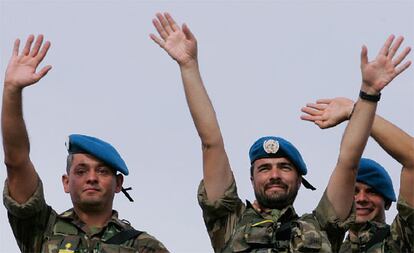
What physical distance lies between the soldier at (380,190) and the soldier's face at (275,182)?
56 cm

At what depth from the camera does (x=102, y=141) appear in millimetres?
16219

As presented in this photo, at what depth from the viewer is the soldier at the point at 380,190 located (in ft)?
52.3

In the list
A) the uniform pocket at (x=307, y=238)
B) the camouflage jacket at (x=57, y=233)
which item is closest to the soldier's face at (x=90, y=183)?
the camouflage jacket at (x=57, y=233)

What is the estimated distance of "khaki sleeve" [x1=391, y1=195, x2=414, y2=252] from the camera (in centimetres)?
1603

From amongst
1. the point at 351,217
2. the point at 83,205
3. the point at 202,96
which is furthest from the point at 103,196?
the point at 351,217

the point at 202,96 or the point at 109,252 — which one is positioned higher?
the point at 202,96

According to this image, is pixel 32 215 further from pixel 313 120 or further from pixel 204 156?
pixel 313 120

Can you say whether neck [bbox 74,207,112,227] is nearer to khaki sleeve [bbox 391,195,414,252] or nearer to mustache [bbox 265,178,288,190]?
Result: mustache [bbox 265,178,288,190]

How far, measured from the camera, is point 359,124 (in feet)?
50.8

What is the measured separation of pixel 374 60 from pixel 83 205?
3299mm

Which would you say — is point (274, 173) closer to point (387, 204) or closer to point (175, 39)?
point (175, 39)

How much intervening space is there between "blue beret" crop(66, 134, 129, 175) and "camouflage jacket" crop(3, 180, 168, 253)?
0.62m

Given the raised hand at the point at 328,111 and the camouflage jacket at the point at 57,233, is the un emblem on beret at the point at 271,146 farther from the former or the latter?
the camouflage jacket at the point at 57,233

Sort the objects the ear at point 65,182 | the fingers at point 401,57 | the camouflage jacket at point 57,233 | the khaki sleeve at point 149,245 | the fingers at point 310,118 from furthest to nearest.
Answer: the ear at point 65,182, the fingers at point 310,118, the fingers at point 401,57, the khaki sleeve at point 149,245, the camouflage jacket at point 57,233
